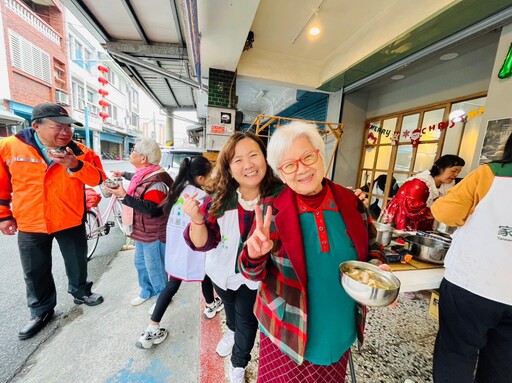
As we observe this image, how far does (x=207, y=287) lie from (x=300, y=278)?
168cm

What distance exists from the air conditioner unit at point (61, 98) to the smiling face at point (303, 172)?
2070 cm

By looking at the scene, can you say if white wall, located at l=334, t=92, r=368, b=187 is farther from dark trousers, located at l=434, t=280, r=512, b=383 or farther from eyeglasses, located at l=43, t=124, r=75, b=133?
eyeglasses, located at l=43, t=124, r=75, b=133

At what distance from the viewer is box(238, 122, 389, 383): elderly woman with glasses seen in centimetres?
99

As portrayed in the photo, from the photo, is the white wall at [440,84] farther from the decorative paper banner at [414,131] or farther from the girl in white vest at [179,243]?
the girl in white vest at [179,243]

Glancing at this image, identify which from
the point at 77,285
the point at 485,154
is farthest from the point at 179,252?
the point at 485,154

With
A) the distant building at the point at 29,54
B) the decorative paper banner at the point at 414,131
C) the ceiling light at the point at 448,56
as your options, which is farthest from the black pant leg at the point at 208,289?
the distant building at the point at 29,54

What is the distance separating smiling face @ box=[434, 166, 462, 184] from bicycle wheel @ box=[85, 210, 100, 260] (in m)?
5.16

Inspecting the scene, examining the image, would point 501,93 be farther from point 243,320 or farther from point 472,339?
point 243,320

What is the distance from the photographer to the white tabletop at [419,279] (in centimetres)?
155

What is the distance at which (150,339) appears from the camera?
193cm

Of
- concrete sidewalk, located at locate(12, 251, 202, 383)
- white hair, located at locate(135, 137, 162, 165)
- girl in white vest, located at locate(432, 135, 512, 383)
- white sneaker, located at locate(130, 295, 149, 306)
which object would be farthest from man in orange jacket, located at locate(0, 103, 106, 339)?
girl in white vest, located at locate(432, 135, 512, 383)

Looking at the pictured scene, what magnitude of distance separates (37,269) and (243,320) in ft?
6.95

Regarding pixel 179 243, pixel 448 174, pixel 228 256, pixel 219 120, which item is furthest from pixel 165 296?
pixel 219 120

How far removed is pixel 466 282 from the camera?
1.27 metres
